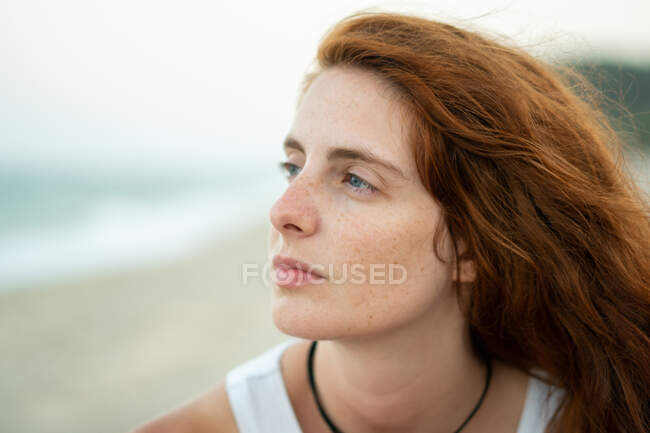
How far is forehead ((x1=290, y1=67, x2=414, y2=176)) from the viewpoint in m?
1.81

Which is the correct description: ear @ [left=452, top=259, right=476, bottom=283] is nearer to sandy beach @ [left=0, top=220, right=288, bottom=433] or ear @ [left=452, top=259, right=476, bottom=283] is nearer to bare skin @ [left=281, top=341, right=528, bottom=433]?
bare skin @ [left=281, top=341, right=528, bottom=433]

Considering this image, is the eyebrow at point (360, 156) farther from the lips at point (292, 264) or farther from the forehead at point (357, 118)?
the lips at point (292, 264)

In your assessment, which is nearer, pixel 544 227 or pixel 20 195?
pixel 544 227

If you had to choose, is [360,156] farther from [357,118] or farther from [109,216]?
[109,216]

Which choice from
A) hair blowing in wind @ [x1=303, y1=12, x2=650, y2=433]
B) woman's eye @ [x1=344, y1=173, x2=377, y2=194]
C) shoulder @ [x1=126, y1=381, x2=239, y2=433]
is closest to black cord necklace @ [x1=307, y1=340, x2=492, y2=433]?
hair blowing in wind @ [x1=303, y1=12, x2=650, y2=433]

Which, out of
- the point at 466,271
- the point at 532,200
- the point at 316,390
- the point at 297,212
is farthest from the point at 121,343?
the point at 532,200

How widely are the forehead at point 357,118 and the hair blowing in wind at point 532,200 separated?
50 mm

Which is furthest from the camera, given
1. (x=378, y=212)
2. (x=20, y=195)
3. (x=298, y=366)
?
(x=20, y=195)

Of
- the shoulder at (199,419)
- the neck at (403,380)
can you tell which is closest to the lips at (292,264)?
the neck at (403,380)

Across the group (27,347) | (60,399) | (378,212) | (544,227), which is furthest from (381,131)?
(27,347)

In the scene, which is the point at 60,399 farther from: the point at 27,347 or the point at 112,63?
the point at 112,63

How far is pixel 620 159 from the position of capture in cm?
222

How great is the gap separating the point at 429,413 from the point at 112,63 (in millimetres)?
19569

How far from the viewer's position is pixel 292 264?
1.80 meters
